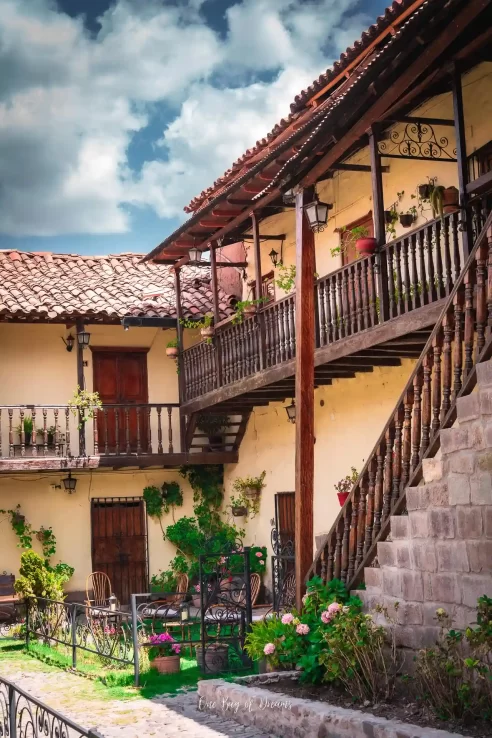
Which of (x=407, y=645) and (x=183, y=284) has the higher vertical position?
(x=183, y=284)

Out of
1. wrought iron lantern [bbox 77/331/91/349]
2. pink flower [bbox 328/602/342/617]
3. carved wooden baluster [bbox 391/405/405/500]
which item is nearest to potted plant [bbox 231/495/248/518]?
wrought iron lantern [bbox 77/331/91/349]

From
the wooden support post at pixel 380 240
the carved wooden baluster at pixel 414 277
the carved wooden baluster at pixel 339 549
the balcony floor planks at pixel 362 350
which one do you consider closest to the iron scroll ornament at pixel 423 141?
the wooden support post at pixel 380 240

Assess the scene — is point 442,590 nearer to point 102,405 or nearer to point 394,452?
point 394,452

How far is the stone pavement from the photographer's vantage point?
802 centimetres

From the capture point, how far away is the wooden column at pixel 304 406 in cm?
970

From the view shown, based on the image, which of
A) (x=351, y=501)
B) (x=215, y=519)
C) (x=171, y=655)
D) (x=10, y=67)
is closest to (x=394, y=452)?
(x=351, y=501)

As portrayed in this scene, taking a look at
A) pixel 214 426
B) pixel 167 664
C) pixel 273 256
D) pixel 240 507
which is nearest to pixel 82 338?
pixel 214 426

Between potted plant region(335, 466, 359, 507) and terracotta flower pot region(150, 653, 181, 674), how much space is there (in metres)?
4.03

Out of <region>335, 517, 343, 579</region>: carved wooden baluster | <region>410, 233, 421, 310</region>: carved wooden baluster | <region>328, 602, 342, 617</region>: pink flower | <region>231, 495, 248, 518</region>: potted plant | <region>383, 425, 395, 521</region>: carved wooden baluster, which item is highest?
<region>410, 233, 421, 310</region>: carved wooden baluster

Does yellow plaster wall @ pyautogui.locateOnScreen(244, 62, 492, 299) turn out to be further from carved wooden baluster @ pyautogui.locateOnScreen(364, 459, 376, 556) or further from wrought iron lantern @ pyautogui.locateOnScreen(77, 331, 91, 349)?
carved wooden baluster @ pyautogui.locateOnScreen(364, 459, 376, 556)

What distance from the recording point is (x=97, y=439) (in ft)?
60.4

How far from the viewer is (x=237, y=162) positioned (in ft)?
54.0

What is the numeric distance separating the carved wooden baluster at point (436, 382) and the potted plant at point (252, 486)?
10086mm

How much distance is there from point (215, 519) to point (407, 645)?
11.9m
